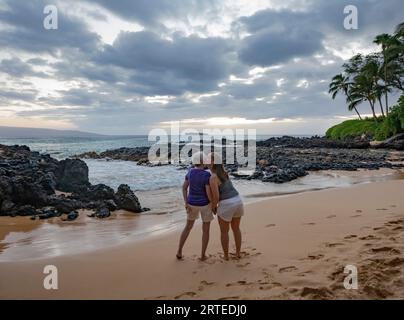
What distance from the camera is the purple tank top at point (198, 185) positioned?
5164 mm

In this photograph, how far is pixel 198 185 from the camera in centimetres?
521

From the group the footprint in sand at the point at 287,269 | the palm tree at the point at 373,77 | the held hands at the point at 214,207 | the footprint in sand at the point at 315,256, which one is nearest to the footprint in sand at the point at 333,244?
the footprint in sand at the point at 315,256

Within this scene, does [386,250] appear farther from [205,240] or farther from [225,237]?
[205,240]

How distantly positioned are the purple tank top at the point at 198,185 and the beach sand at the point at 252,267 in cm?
89

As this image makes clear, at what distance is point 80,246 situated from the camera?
6.45 meters

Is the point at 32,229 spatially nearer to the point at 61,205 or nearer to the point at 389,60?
the point at 61,205

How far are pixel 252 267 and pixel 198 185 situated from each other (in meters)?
1.38

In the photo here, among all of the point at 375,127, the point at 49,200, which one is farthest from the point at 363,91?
the point at 49,200

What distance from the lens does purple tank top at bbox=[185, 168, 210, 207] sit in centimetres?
516

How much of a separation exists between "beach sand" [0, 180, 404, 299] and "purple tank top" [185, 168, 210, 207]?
886 mm

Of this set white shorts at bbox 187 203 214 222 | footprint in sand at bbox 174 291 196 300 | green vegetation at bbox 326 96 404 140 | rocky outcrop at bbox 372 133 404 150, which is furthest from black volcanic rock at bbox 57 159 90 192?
green vegetation at bbox 326 96 404 140

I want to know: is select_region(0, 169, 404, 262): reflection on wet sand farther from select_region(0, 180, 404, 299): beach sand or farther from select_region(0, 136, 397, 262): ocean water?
select_region(0, 180, 404, 299): beach sand

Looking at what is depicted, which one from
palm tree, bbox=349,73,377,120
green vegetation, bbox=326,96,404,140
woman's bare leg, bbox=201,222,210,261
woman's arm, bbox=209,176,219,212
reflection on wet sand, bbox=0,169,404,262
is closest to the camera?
woman's arm, bbox=209,176,219,212
